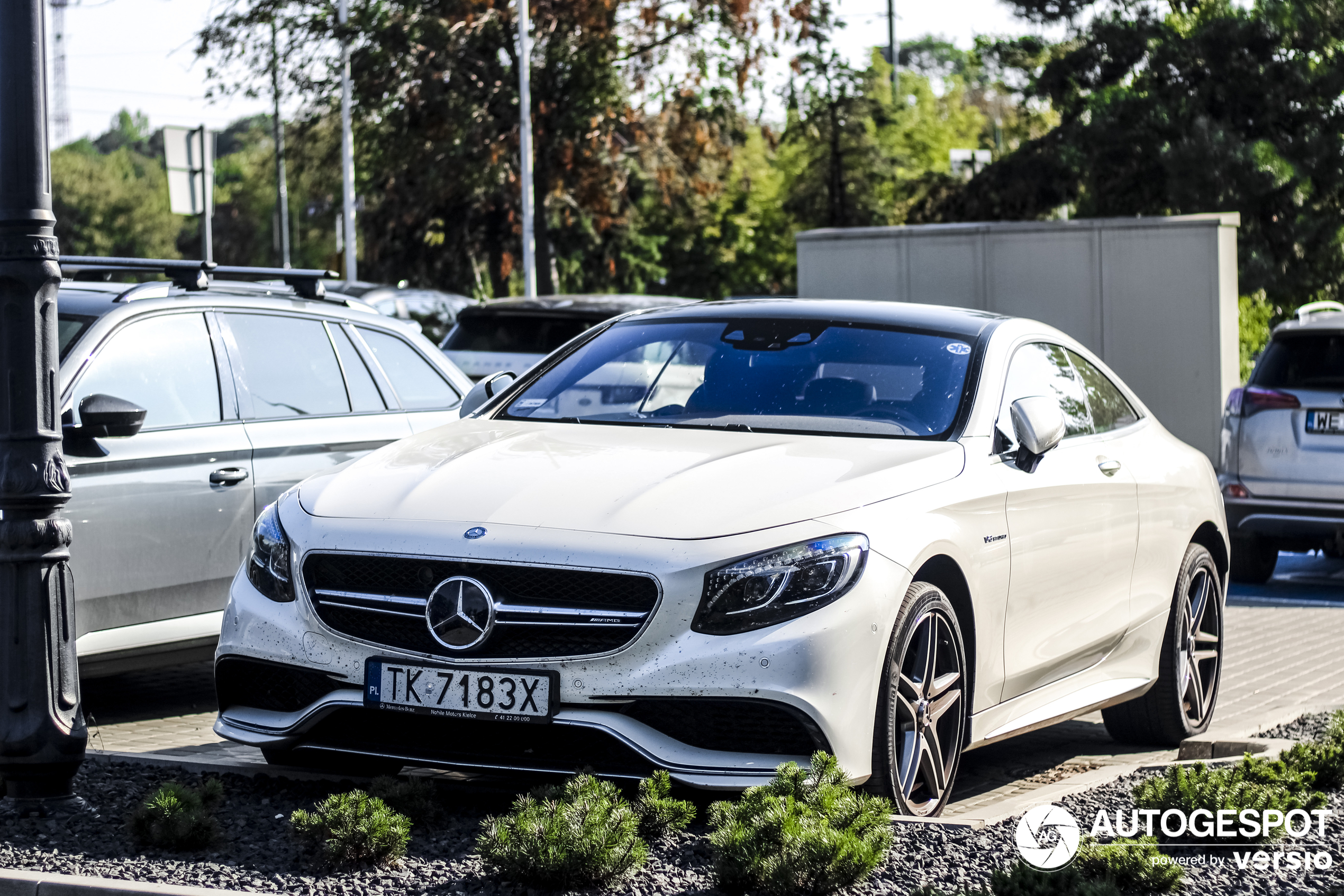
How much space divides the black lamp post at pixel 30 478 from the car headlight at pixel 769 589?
1806 millimetres

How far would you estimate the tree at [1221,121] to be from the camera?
24.6 meters

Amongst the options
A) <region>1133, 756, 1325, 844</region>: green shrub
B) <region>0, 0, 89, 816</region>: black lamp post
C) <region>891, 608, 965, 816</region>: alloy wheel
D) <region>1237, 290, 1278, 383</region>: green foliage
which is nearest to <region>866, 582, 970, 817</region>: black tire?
<region>891, 608, 965, 816</region>: alloy wheel

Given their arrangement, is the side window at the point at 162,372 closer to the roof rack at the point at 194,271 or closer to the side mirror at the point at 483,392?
the roof rack at the point at 194,271

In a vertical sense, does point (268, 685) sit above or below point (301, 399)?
below

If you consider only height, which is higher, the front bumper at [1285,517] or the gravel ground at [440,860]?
the gravel ground at [440,860]

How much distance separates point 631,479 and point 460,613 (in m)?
0.65

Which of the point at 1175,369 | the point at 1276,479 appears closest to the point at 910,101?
the point at 1175,369

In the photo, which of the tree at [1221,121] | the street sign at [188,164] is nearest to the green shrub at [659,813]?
the street sign at [188,164]

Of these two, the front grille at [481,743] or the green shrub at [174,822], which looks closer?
the green shrub at [174,822]

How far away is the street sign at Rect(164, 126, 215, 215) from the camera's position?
48.8ft

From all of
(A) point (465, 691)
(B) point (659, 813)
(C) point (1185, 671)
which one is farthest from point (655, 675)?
(C) point (1185, 671)

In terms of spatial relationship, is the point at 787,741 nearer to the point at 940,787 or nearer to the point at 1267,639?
the point at 940,787

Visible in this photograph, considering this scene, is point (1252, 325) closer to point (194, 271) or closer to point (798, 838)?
point (194, 271)

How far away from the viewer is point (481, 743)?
5.05m
